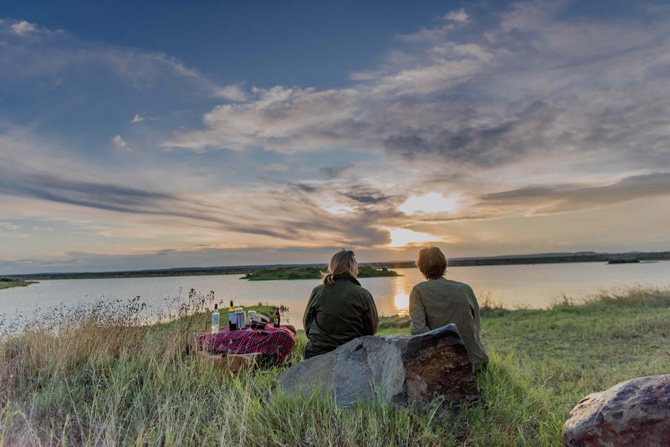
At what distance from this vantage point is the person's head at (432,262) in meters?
4.82

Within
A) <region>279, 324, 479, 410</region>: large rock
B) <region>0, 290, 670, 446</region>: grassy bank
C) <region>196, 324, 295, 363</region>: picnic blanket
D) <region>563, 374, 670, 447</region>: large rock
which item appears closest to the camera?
<region>563, 374, 670, 447</region>: large rock

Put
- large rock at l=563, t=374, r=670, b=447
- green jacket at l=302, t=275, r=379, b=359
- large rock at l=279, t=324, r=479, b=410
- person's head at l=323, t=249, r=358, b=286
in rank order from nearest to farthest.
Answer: large rock at l=563, t=374, r=670, b=447 < large rock at l=279, t=324, r=479, b=410 < green jacket at l=302, t=275, r=379, b=359 < person's head at l=323, t=249, r=358, b=286

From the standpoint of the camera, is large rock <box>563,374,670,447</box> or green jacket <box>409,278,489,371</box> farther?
green jacket <box>409,278,489,371</box>

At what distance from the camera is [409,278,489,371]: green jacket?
177 inches

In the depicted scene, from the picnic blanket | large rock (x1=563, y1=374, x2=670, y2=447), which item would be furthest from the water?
large rock (x1=563, y1=374, x2=670, y2=447)

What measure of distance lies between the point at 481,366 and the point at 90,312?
6.77m

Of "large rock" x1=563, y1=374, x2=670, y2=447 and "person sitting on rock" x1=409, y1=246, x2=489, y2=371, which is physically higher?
"person sitting on rock" x1=409, y1=246, x2=489, y2=371

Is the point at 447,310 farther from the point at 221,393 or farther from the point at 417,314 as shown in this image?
the point at 221,393

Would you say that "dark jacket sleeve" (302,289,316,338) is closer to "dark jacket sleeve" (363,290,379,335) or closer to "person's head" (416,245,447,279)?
"dark jacket sleeve" (363,290,379,335)

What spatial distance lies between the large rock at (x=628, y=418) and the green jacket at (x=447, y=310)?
146cm

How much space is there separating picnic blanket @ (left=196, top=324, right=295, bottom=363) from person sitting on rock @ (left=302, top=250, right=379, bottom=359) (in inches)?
54.6

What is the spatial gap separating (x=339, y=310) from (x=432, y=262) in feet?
4.11

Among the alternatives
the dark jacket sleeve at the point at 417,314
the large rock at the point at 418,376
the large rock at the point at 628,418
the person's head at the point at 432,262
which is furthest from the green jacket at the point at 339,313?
the large rock at the point at 628,418

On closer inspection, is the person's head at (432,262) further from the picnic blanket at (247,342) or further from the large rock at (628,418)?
the picnic blanket at (247,342)
